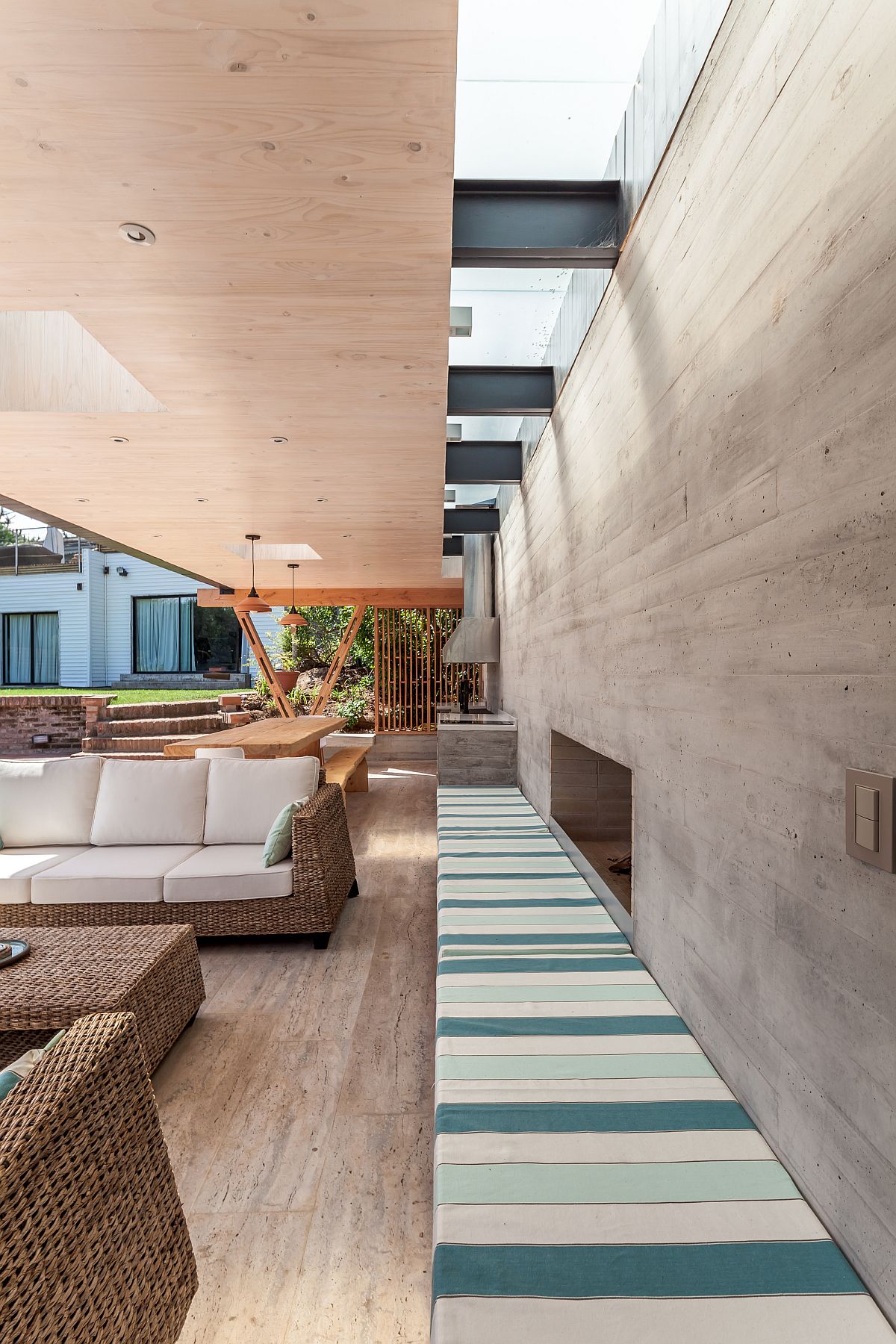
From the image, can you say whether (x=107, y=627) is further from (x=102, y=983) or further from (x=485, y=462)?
(x=102, y=983)

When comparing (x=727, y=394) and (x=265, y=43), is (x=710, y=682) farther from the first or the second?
(x=265, y=43)

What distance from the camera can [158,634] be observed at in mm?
15922

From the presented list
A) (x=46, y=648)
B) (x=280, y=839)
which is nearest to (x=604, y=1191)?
(x=280, y=839)

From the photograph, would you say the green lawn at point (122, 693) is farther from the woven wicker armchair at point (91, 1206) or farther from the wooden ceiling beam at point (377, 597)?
the woven wicker armchair at point (91, 1206)

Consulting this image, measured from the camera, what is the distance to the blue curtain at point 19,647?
1566 centimetres

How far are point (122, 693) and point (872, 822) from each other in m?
14.7

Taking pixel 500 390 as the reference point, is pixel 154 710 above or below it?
below

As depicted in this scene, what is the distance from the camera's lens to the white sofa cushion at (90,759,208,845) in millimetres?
3748

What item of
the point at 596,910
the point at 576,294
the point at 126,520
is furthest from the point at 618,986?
the point at 126,520

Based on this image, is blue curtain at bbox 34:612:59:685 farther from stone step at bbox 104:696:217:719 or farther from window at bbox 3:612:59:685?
stone step at bbox 104:696:217:719

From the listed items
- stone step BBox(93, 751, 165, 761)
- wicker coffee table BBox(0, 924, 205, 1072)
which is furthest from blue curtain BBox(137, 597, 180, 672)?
wicker coffee table BBox(0, 924, 205, 1072)

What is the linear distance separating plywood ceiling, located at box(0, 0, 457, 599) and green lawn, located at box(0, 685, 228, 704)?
882 centimetres

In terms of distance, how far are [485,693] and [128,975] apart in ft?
20.3

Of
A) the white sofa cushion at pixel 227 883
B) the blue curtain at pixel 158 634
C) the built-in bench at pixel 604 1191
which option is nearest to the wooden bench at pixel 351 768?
the white sofa cushion at pixel 227 883
